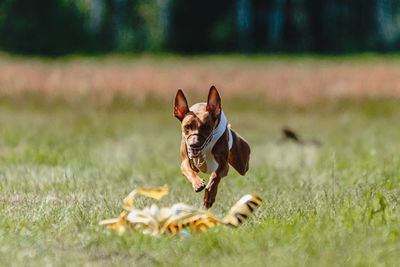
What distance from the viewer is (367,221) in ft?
14.5

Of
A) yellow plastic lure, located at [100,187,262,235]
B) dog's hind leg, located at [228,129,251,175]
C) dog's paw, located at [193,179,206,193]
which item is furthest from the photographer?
dog's hind leg, located at [228,129,251,175]

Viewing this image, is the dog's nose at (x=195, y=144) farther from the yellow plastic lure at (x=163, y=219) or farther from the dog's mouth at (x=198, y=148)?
the yellow plastic lure at (x=163, y=219)

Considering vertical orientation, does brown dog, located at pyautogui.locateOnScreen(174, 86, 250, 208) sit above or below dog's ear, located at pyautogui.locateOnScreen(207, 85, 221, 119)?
below

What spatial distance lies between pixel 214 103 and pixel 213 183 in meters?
0.50

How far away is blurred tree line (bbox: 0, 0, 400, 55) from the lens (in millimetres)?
38719

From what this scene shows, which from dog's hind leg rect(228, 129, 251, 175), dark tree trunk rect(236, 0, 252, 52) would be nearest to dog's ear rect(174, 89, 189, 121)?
dog's hind leg rect(228, 129, 251, 175)

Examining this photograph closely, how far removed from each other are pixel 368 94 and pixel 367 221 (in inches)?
444

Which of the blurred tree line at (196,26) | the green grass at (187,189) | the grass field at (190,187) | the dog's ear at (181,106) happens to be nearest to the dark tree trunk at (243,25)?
the blurred tree line at (196,26)

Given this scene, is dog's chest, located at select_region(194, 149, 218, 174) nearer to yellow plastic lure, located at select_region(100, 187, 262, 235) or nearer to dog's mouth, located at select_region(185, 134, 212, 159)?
dog's mouth, located at select_region(185, 134, 212, 159)

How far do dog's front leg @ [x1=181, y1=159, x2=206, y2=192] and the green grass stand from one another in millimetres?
278

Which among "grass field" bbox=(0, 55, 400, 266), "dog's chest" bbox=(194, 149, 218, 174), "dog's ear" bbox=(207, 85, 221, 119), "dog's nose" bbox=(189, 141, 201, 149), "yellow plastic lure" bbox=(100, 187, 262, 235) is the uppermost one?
"dog's ear" bbox=(207, 85, 221, 119)

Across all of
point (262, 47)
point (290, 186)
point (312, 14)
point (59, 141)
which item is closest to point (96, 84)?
point (59, 141)

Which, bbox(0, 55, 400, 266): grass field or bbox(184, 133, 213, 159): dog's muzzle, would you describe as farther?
bbox(184, 133, 213, 159): dog's muzzle

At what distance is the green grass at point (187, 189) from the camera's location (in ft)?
12.9
